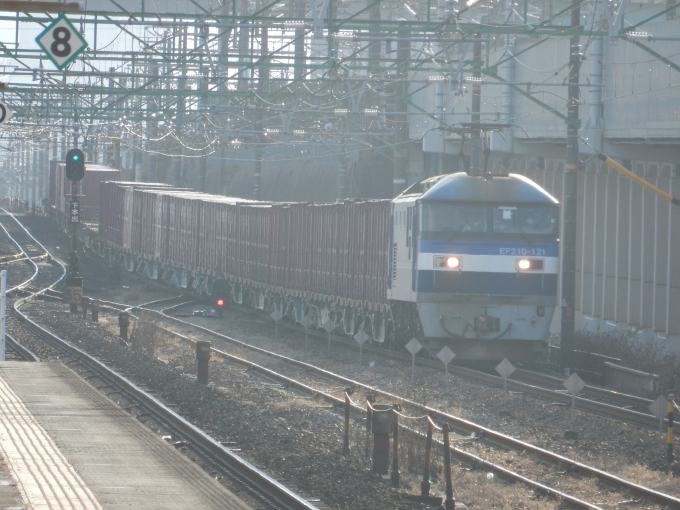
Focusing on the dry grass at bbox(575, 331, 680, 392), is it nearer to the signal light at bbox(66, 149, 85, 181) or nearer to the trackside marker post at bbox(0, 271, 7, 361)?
the trackside marker post at bbox(0, 271, 7, 361)

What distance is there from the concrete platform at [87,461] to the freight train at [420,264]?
20.8ft

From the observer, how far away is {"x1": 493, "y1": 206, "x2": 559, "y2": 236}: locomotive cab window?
1831 cm

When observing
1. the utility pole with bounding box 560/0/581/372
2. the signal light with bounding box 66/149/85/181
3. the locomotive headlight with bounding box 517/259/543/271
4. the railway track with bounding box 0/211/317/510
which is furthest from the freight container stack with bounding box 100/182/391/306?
the railway track with bounding box 0/211/317/510

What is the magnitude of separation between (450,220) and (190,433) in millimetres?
7419

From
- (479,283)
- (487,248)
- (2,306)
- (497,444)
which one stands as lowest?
(497,444)

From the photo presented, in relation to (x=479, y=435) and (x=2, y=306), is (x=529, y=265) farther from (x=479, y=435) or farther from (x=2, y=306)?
(x=2, y=306)

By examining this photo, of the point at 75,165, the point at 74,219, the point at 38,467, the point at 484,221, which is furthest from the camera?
the point at 74,219

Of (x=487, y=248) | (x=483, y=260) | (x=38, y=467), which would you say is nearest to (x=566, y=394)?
(x=483, y=260)

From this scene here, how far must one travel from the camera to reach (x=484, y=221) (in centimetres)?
1823

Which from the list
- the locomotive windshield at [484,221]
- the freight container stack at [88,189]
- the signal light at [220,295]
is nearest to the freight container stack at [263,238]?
the signal light at [220,295]

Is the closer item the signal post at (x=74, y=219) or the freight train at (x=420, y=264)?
the freight train at (x=420, y=264)

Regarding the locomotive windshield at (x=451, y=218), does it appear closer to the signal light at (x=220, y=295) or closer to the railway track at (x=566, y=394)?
the railway track at (x=566, y=394)

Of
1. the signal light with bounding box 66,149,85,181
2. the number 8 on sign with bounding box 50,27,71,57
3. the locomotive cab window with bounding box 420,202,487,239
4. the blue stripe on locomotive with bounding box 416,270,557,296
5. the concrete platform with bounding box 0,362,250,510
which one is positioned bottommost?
the concrete platform with bounding box 0,362,250,510

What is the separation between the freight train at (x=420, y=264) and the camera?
59.5ft
